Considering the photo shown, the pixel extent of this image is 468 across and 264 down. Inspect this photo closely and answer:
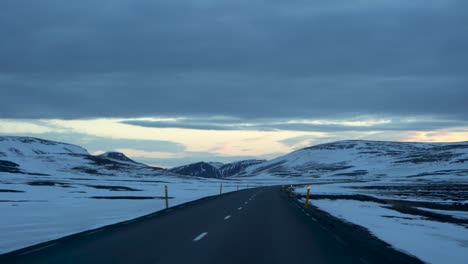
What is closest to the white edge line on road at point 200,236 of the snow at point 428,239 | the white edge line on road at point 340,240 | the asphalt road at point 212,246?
the asphalt road at point 212,246

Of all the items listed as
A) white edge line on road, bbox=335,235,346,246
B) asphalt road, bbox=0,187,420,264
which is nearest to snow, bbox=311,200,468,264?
asphalt road, bbox=0,187,420,264

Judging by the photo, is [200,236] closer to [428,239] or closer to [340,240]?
[340,240]

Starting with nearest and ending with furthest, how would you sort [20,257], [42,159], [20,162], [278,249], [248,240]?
[20,257] → [278,249] → [248,240] → [20,162] → [42,159]

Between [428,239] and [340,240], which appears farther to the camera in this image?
[428,239]

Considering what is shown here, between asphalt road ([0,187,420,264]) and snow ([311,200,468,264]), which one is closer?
asphalt road ([0,187,420,264])

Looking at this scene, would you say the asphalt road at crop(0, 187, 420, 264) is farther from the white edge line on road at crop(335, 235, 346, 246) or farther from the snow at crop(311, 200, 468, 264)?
the snow at crop(311, 200, 468, 264)

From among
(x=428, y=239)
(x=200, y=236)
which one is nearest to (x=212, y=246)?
(x=200, y=236)

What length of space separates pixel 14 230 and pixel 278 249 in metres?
9.31

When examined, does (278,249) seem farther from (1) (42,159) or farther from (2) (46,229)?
(1) (42,159)

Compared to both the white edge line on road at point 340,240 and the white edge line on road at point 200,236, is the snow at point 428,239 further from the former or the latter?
the white edge line on road at point 200,236

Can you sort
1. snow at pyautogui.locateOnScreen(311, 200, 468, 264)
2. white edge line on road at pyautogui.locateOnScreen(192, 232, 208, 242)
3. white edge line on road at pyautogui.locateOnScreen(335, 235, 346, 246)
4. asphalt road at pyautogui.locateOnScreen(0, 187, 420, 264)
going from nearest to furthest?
asphalt road at pyautogui.locateOnScreen(0, 187, 420, 264)
snow at pyautogui.locateOnScreen(311, 200, 468, 264)
white edge line on road at pyautogui.locateOnScreen(335, 235, 346, 246)
white edge line on road at pyautogui.locateOnScreen(192, 232, 208, 242)

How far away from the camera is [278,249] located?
42.5ft

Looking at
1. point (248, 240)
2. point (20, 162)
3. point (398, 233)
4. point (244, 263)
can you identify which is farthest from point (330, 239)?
point (20, 162)

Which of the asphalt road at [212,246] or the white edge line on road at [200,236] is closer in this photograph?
the asphalt road at [212,246]
